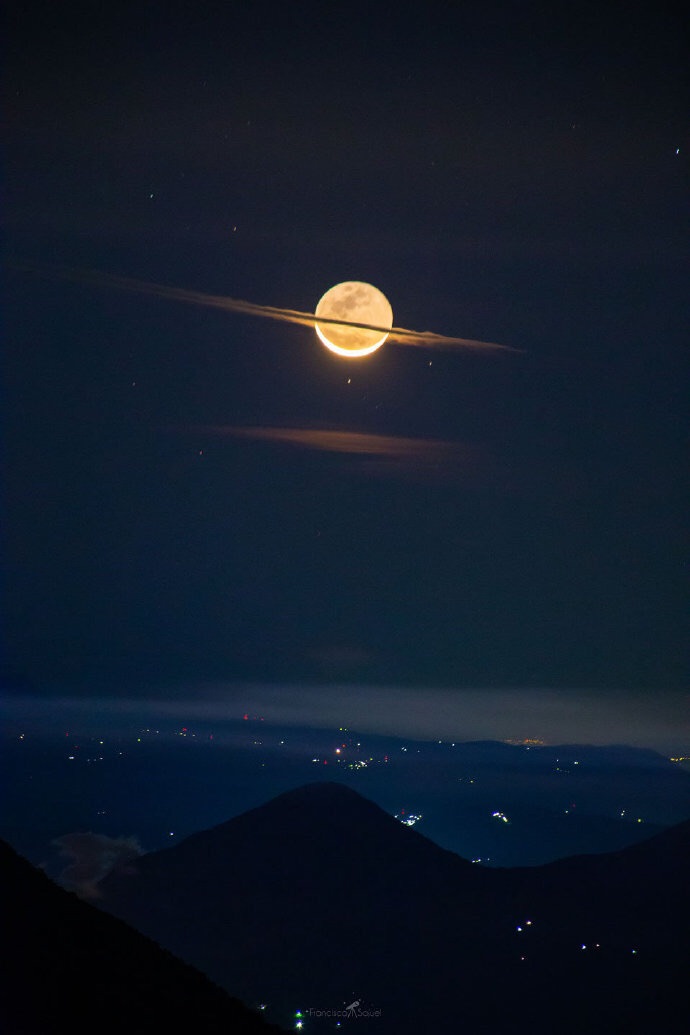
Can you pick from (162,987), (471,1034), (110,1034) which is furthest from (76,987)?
(471,1034)

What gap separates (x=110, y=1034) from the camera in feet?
108

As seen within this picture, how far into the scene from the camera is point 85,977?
3619cm

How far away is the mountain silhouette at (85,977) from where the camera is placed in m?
32.7

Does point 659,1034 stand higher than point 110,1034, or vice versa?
point 110,1034

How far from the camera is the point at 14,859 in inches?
1778

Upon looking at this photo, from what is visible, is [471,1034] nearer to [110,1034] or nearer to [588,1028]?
[588,1028]

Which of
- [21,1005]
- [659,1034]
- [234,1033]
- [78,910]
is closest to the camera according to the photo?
[21,1005]

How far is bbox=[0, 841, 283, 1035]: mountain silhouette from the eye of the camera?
32.7m

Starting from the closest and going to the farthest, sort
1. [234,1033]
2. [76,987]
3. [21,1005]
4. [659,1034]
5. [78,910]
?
[21,1005]
[76,987]
[234,1033]
[78,910]
[659,1034]

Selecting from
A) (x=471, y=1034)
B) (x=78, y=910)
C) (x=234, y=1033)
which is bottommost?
(x=471, y=1034)

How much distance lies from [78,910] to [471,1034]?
184 m

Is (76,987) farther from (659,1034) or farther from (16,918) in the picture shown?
(659,1034)

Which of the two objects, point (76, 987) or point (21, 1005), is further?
point (76, 987)

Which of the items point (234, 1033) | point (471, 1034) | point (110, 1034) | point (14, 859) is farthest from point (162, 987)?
point (471, 1034)
